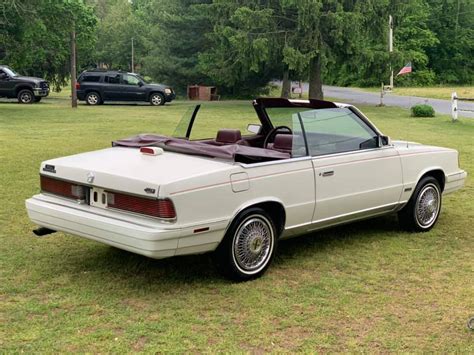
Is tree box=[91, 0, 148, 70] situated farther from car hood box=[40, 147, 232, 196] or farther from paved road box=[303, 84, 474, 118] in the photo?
car hood box=[40, 147, 232, 196]

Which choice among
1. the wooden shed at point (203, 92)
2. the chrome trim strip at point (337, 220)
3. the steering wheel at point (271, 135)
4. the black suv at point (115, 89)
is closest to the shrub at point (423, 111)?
the black suv at point (115, 89)

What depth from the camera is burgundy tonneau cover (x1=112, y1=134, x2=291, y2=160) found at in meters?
4.91

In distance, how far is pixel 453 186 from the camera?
668 centimetres

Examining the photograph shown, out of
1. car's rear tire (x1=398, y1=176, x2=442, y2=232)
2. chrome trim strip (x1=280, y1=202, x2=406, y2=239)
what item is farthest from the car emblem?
car's rear tire (x1=398, y1=176, x2=442, y2=232)

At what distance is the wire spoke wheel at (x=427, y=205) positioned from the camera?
6.31m

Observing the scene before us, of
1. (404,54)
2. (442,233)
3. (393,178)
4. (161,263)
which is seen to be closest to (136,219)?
(161,263)

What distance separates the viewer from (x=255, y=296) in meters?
4.50

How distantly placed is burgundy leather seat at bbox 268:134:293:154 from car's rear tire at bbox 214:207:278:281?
0.83 metres

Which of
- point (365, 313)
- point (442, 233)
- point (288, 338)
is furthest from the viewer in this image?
point (442, 233)

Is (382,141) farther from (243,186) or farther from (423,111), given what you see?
(423,111)

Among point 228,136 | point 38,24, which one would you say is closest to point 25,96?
point 38,24

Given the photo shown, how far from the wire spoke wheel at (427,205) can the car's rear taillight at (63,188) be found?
11.0 ft

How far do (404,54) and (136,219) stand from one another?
25753 millimetres

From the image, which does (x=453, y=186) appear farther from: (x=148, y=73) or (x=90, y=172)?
(x=148, y=73)
